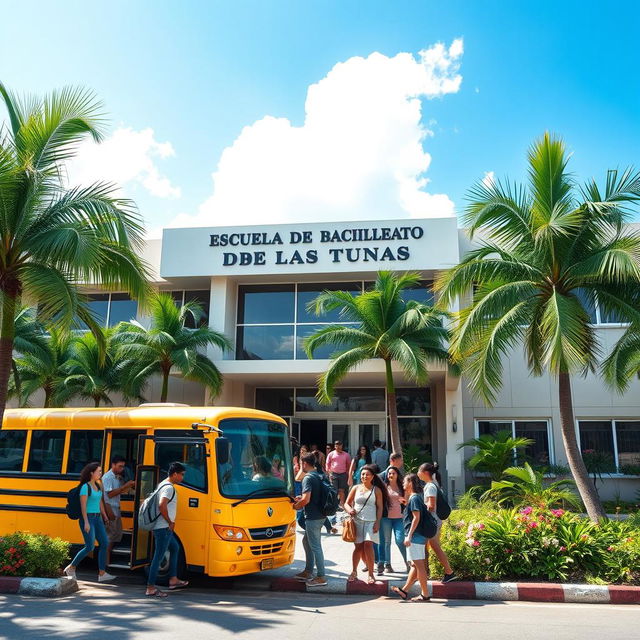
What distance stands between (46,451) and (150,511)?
2944 millimetres

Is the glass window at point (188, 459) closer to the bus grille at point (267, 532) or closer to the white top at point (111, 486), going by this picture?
the white top at point (111, 486)

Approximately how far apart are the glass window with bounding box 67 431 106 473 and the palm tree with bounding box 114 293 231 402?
632cm

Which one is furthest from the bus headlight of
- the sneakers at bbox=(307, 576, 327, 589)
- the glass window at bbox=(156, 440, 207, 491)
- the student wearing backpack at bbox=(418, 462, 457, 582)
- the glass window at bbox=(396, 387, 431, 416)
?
the glass window at bbox=(396, 387, 431, 416)

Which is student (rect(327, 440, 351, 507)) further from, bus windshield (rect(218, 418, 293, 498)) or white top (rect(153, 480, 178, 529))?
white top (rect(153, 480, 178, 529))

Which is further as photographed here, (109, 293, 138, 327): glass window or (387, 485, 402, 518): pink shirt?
(109, 293, 138, 327): glass window

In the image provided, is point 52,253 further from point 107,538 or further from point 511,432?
point 511,432

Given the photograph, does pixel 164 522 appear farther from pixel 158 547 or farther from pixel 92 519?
pixel 92 519

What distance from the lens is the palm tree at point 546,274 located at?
10602 mm

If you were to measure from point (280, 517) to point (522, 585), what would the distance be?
10.7 ft

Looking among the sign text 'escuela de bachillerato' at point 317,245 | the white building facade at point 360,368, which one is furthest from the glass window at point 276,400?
the sign text 'escuela de bachillerato' at point 317,245

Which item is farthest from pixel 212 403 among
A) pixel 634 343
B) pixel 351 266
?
pixel 634 343

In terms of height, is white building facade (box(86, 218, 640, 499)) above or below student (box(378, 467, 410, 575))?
above

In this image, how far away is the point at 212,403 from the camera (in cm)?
1784

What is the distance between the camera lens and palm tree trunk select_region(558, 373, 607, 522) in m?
10.4
